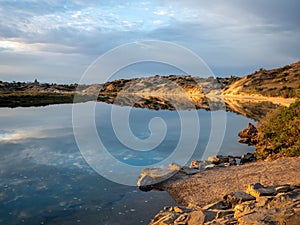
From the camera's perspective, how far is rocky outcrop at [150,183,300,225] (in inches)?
337

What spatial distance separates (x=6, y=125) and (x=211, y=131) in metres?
23.9

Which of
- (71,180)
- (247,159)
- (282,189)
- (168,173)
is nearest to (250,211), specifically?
(282,189)

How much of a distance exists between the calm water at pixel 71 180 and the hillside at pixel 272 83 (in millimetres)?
50773

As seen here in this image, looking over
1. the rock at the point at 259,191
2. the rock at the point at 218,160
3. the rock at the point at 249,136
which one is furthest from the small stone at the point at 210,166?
the rock at the point at 249,136

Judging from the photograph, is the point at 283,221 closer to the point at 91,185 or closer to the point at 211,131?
the point at 91,185

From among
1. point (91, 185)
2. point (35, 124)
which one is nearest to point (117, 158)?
point (91, 185)

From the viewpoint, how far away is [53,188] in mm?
15688

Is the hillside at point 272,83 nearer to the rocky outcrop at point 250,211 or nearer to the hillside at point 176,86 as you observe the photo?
the hillside at point 176,86

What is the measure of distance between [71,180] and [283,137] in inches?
550

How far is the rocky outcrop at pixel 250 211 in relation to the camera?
8.55m

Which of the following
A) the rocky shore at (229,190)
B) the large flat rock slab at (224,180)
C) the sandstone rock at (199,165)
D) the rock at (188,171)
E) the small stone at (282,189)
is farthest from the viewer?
the sandstone rock at (199,165)

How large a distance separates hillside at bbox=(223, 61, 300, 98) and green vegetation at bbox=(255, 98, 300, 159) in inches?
1814

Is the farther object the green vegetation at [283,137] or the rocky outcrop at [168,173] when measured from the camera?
the green vegetation at [283,137]

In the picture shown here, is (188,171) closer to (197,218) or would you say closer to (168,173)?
(168,173)
